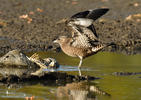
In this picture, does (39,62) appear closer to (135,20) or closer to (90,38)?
(90,38)

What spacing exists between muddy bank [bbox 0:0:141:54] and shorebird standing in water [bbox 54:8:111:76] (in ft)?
7.34

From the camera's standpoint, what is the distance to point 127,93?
32.8 ft

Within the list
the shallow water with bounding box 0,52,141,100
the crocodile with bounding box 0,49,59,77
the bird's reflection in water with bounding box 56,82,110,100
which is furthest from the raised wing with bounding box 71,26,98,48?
the bird's reflection in water with bounding box 56,82,110,100

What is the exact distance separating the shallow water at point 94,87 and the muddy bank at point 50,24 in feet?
8.36

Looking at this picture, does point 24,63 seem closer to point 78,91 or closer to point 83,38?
point 83,38

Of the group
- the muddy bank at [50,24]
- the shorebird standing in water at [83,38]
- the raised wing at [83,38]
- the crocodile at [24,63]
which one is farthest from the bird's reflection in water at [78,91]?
the muddy bank at [50,24]

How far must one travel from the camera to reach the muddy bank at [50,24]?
16406 mm

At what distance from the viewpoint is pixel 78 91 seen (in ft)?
33.0

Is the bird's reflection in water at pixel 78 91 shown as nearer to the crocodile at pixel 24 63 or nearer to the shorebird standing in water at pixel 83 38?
the shorebird standing in water at pixel 83 38

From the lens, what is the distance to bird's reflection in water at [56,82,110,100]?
948 cm

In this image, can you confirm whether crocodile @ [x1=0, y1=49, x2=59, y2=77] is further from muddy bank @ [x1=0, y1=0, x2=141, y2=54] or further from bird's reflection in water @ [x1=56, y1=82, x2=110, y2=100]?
bird's reflection in water @ [x1=56, y1=82, x2=110, y2=100]

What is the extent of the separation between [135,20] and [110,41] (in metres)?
3.24

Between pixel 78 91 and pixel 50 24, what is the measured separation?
9.18 meters

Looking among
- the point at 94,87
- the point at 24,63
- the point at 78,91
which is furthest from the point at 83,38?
the point at 78,91
